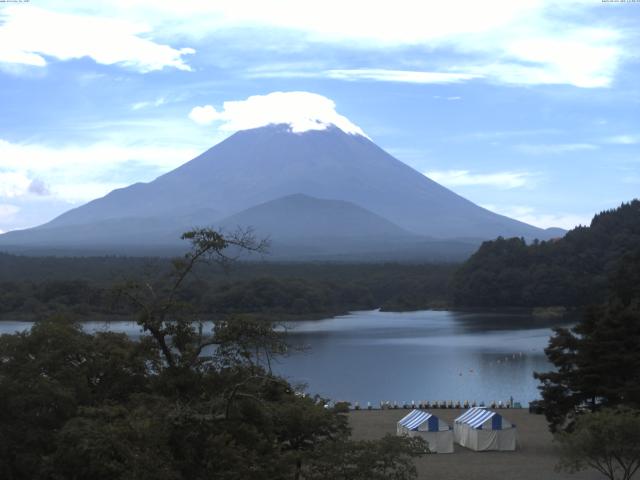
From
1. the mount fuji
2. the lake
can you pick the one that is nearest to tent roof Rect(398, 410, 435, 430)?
the lake

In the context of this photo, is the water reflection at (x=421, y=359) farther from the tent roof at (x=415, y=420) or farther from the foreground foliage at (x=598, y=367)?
the foreground foliage at (x=598, y=367)

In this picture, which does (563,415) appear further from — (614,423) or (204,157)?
(204,157)

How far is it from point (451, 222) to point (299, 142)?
3366 centimetres

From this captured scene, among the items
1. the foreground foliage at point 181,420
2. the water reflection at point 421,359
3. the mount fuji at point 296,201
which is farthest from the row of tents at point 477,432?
the mount fuji at point 296,201

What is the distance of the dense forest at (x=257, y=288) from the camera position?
53938 millimetres

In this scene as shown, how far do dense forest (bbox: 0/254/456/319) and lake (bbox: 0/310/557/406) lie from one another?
378 cm

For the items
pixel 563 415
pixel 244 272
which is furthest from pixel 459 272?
pixel 563 415

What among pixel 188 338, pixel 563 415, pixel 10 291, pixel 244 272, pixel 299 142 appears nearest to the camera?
pixel 188 338

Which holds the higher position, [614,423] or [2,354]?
[2,354]

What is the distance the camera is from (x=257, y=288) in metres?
57.6

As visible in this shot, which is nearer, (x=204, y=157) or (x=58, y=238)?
(x=58, y=238)

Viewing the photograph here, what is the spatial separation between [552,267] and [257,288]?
18.8 m

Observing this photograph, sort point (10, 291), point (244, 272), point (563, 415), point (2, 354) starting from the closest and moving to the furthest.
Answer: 1. point (2, 354)
2. point (563, 415)
3. point (10, 291)
4. point (244, 272)

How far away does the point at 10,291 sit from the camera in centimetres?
5725
